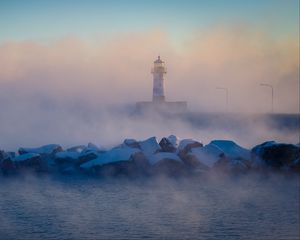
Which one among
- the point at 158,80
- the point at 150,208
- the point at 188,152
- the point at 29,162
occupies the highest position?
the point at 158,80

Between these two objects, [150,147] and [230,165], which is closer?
[230,165]

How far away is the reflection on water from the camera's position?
6891 millimetres

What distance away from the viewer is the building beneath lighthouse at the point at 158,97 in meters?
40.0

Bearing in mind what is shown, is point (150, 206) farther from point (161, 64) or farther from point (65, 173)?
point (161, 64)

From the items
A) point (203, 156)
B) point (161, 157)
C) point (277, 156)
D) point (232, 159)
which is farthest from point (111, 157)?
point (277, 156)

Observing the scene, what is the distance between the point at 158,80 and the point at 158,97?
1695mm

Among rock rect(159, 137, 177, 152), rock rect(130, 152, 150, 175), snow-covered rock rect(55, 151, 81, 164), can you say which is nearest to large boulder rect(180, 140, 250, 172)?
rock rect(159, 137, 177, 152)

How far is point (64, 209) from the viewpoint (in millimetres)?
8336

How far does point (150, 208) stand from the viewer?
842 centimetres

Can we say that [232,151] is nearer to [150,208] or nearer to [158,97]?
[150,208]

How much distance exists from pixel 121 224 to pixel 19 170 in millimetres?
6038

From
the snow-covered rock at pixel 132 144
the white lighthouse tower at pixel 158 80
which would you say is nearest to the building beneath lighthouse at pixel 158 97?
the white lighthouse tower at pixel 158 80

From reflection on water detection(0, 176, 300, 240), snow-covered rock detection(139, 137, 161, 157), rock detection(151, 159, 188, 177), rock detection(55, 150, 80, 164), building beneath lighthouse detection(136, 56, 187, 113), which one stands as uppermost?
building beneath lighthouse detection(136, 56, 187, 113)

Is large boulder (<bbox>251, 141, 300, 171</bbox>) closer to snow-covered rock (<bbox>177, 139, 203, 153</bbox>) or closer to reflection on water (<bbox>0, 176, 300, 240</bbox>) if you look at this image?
reflection on water (<bbox>0, 176, 300, 240</bbox>)
